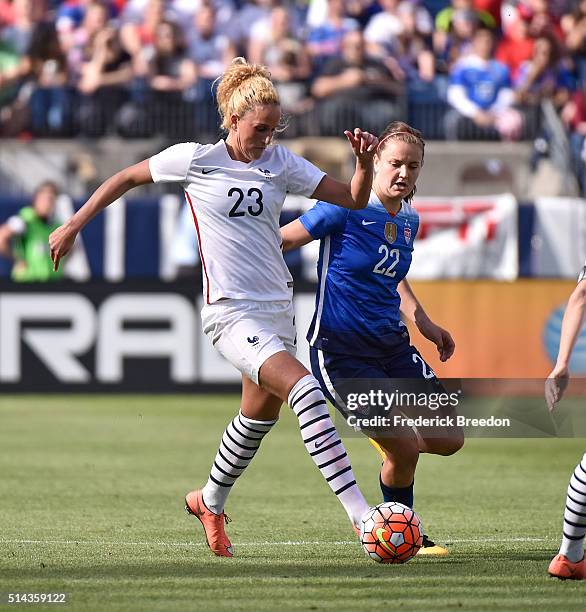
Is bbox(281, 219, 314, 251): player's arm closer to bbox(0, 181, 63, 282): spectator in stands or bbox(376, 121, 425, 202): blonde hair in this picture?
bbox(376, 121, 425, 202): blonde hair

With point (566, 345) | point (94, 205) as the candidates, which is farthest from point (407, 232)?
point (94, 205)

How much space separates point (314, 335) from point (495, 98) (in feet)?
39.7

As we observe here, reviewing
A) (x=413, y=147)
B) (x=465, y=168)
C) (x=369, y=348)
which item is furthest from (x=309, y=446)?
(x=465, y=168)

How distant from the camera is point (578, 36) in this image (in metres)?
19.8

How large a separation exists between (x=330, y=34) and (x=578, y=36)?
350 centimetres

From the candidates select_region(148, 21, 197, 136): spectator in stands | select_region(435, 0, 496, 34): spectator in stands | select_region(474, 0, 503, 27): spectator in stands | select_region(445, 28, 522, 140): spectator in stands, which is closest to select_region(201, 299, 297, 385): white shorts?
select_region(148, 21, 197, 136): spectator in stands

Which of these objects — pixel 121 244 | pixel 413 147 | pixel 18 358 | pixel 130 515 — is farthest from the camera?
pixel 121 244

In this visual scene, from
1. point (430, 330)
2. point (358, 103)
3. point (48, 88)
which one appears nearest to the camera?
point (430, 330)

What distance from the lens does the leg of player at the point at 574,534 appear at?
18.9ft

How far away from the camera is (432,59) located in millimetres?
19344

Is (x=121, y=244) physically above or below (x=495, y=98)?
below

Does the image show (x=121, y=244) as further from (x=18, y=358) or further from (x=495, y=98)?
(x=495, y=98)

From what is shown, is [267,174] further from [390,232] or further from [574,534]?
[574,534]

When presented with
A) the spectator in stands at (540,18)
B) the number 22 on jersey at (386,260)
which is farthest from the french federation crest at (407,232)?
the spectator in stands at (540,18)
